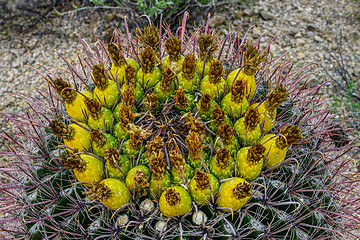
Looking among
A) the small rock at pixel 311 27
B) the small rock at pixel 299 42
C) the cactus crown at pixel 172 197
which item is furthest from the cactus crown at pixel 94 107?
the small rock at pixel 311 27

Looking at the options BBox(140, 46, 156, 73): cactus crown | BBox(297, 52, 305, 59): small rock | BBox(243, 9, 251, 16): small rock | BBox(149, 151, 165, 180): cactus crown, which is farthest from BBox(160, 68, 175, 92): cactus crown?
BBox(243, 9, 251, 16): small rock

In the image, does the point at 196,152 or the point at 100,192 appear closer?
the point at 100,192

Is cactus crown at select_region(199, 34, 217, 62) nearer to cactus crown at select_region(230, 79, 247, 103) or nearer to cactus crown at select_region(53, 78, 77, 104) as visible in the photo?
cactus crown at select_region(230, 79, 247, 103)

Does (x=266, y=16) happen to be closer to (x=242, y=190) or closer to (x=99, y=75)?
(x=99, y=75)

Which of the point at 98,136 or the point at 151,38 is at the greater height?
the point at 151,38

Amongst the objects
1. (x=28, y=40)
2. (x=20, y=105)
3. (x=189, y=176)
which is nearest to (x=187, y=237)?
(x=189, y=176)

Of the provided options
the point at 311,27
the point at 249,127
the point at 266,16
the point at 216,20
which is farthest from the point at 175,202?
the point at 311,27

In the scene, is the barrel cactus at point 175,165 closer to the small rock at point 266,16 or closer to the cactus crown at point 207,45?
the cactus crown at point 207,45
